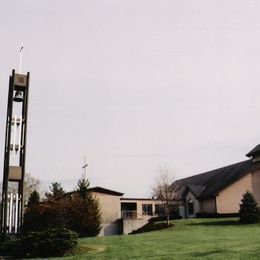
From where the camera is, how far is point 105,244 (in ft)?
85.1

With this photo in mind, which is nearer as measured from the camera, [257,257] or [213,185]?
[257,257]

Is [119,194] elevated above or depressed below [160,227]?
above

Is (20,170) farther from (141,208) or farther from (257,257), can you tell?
(141,208)

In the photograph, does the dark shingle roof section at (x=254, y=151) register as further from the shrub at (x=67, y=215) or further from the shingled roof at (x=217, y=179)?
the shrub at (x=67, y=215)

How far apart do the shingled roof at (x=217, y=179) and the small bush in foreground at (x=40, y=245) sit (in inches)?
1291

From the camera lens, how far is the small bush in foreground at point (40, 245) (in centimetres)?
2278

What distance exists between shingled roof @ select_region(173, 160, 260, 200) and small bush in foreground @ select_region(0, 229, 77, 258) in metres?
32.8

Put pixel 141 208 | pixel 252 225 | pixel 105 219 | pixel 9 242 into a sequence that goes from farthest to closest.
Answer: pixel 141 208 → pixel 105 219 → pixel 252 225 → pixel 9 242

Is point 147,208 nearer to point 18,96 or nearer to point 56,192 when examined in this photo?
point 56,192

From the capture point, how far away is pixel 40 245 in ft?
74.7

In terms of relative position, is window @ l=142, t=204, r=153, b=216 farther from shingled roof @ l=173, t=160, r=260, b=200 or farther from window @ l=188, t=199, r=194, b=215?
window @ l=188, t=199, r=194, b=215

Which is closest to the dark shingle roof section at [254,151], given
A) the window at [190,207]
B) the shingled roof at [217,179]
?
the shingled roof at [217,179]

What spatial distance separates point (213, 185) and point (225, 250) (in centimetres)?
3600

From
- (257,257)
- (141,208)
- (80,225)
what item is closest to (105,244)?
(257,257)
